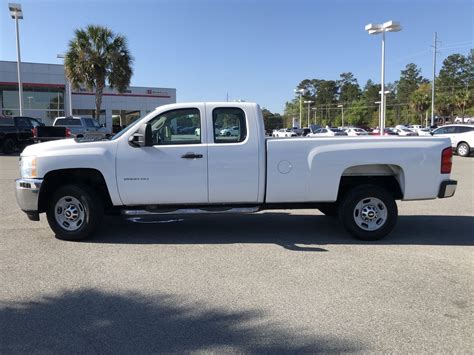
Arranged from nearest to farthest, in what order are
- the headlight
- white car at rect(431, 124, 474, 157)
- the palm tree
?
1. the headlight
2. white car at rect(431, 124, 474, 157)
3. the palm tree

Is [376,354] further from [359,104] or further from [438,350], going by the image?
[359,104]

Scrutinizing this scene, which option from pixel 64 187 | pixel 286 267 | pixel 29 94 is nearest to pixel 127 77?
pixel 29 94

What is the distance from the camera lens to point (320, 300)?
14.5 feet

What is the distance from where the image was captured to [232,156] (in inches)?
252

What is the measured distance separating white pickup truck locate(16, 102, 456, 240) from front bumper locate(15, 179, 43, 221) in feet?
0.05

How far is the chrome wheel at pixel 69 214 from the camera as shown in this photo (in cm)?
654

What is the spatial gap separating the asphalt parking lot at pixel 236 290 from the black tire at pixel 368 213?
191 mm

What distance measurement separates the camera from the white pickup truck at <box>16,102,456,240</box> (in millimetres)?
6375

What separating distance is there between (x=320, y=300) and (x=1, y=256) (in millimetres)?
4053

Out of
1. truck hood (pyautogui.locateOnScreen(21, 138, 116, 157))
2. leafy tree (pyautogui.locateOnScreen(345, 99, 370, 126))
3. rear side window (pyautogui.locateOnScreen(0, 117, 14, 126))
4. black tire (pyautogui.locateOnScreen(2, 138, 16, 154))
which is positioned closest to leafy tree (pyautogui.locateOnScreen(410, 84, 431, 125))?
leafy tree (pyautogui.locateOnScreen(345, 99, 370, 126))

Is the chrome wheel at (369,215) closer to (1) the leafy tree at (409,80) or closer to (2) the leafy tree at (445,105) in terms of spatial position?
(2) the leafy tree at (445,105)

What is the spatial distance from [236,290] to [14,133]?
72.8ft

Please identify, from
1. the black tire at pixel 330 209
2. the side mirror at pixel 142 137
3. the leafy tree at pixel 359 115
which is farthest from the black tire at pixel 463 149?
the leafy tree at pixel 359 115

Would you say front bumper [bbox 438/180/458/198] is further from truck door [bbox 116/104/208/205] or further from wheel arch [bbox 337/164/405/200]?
truck door [bbox 116/104/208/205]
